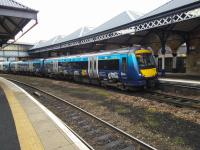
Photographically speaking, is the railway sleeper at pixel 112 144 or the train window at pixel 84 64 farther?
the train window at pixel 84 64

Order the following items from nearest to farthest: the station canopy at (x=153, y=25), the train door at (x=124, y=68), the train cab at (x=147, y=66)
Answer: the train cab at (x=147, y=66), the train door at (x=124, y=68), the station canopy at (x=153, y=25)

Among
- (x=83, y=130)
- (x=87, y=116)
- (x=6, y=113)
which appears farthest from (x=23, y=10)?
(x=83, y=130)

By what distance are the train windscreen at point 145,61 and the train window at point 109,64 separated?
170 centimetres

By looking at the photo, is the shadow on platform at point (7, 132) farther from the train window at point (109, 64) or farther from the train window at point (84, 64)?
the train window at point (84, 64)

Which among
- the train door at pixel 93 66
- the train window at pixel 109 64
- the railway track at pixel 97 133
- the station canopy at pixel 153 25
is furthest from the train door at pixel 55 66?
the railway track at pixel 97 133

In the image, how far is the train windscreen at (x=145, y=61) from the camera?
16.5 m

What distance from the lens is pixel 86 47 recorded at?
147 ft

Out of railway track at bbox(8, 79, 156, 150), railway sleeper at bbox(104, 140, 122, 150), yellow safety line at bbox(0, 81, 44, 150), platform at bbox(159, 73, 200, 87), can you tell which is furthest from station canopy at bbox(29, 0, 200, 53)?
yellow safety line at bbox(0, 81, 44, 150)

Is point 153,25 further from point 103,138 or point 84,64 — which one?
point 103,138

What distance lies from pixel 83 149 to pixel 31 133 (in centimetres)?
200

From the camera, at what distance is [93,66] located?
21031 millimetres

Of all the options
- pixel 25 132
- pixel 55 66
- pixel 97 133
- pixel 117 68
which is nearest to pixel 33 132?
pixel 25 132

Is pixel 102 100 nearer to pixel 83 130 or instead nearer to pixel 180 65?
pixel 83 130

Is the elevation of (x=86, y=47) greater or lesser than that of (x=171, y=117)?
greater
